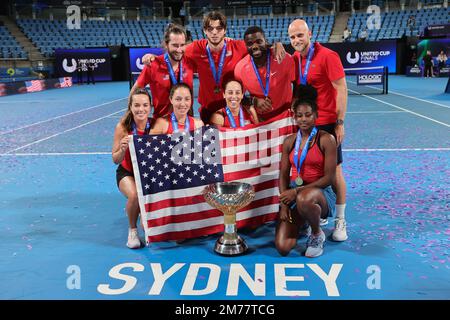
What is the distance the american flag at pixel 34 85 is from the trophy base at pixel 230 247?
827 inches

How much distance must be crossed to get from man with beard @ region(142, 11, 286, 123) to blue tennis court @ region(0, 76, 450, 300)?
1369 millimetres

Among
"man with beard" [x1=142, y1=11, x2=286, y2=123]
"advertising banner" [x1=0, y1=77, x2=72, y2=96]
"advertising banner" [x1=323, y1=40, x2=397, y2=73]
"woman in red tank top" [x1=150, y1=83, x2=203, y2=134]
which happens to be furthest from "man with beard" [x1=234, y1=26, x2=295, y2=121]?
"advertising banner" [x1=323, y1=40, x2=397, y2=73]

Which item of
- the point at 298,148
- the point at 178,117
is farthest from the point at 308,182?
the point at 178,117

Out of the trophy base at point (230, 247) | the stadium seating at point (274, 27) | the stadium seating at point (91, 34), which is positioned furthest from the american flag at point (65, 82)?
the trophy base at point (230, 247)

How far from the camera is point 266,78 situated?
4.05 meters

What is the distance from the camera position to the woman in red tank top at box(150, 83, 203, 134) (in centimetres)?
374

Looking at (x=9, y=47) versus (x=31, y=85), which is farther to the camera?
(x=9, y=47)

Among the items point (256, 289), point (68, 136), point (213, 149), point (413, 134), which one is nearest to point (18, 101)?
point (68, 136)

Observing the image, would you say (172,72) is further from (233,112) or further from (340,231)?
(340,231)

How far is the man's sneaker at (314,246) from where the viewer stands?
341 centimetres

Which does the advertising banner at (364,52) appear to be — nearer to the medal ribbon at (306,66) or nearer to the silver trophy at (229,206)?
the medal ribbon at (306,66)

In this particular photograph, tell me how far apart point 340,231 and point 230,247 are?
983 millimetres

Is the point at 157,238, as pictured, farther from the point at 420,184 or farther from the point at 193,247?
the point at 420,184

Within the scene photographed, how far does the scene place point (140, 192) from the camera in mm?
3643
